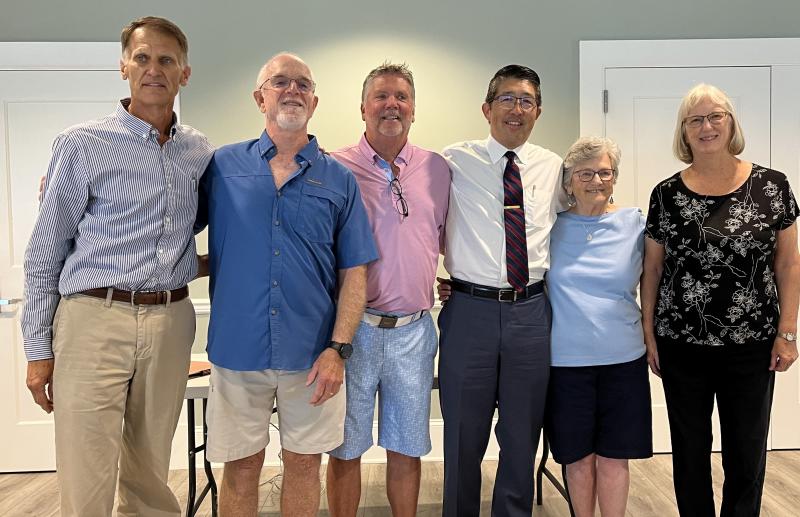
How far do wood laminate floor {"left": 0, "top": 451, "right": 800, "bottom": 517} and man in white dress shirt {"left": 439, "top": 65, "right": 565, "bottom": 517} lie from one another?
2.71ft

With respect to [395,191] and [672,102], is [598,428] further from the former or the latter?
[672,102]

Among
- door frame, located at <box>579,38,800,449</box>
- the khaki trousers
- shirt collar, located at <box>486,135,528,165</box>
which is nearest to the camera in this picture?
the khaki trousers

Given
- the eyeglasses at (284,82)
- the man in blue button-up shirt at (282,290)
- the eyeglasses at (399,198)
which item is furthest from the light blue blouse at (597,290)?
the eyeglasses at (284,82)

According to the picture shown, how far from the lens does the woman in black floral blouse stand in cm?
210

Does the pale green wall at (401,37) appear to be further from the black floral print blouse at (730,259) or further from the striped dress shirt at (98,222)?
the striped dress shirt at (98,222)

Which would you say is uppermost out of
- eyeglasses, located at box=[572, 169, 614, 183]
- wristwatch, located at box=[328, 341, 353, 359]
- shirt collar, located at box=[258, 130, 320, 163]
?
shirt collar, located at box=[258, 130, 320, 163]

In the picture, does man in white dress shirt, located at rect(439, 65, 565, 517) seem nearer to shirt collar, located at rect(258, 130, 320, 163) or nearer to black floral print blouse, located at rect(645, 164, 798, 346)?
black floral print blouse, located at rect(645, 164, 798, 346)

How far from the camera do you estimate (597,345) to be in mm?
2145

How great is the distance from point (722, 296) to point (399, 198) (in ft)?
3.75

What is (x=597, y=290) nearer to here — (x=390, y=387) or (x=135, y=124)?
(x=390, y=387)

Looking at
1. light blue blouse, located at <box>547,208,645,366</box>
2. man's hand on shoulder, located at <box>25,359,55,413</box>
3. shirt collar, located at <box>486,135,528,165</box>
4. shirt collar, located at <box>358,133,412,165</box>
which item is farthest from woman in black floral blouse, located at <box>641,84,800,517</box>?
man's hand on shoulder, located at <box>25,359,55,413</box>

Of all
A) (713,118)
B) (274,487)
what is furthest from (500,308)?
(274,487)

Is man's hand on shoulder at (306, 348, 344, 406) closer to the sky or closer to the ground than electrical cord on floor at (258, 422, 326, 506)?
closer to the sky

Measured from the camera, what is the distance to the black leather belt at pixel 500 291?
2.20 m
